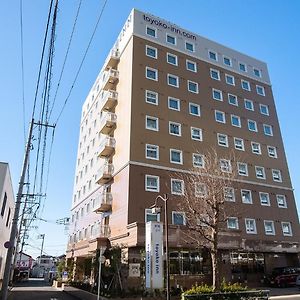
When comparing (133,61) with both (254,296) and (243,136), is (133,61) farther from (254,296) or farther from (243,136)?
(254,296)

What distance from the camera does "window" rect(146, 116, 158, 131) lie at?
2836 centimetres

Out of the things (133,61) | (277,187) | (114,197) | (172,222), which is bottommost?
(172,222)

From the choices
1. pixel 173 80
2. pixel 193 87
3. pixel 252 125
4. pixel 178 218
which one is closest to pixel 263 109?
pixel 252 125

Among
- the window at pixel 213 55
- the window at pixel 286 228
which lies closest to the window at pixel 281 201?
the window at pixel 286 228

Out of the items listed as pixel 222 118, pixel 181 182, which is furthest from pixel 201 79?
pixel 181 182

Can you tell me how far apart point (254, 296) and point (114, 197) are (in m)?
15.8

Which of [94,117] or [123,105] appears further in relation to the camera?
[94,117]

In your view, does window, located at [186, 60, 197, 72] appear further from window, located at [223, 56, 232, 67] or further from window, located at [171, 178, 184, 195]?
window, located at [171, 178, 184, 195]

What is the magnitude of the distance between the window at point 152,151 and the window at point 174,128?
2638mm

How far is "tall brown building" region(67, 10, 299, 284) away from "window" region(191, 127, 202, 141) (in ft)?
0.37

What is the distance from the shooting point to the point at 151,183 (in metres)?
26.4

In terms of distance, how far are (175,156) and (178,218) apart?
5813 mm

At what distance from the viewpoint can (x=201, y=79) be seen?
112 feet

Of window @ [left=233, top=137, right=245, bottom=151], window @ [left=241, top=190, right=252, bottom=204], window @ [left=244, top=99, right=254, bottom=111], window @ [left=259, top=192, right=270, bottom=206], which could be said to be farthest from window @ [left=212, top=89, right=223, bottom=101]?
window @ [left=259, top=192, right=270, bottom=206]
